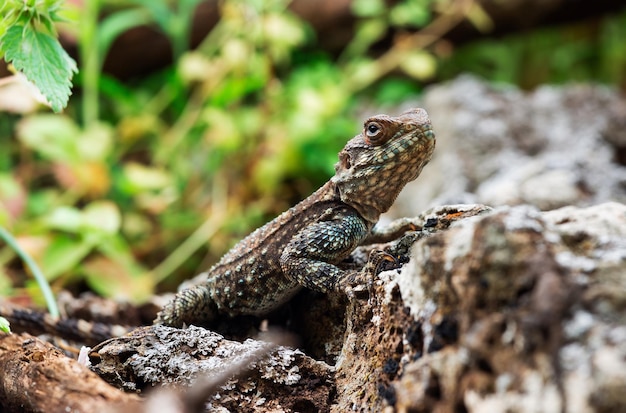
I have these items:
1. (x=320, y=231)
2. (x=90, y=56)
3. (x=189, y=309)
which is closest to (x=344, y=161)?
(x=320, y=231)

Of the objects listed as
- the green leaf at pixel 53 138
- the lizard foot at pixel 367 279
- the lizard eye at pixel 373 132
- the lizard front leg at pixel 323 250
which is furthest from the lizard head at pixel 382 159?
the green leaf at pixel 53 138

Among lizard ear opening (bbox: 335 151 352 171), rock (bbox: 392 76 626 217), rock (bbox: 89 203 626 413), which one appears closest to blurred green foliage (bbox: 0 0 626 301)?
rock (bbox: 392 76 626 217)

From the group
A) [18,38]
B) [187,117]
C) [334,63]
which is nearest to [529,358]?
[18,38]

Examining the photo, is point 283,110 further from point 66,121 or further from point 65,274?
point 65,274

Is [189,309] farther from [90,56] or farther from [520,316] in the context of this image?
[90,56]

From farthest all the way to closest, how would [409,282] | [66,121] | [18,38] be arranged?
[66,121], [18,38], [409,282]

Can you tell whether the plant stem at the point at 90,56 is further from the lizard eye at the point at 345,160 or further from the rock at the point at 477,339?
the rock at the point at 477,339
